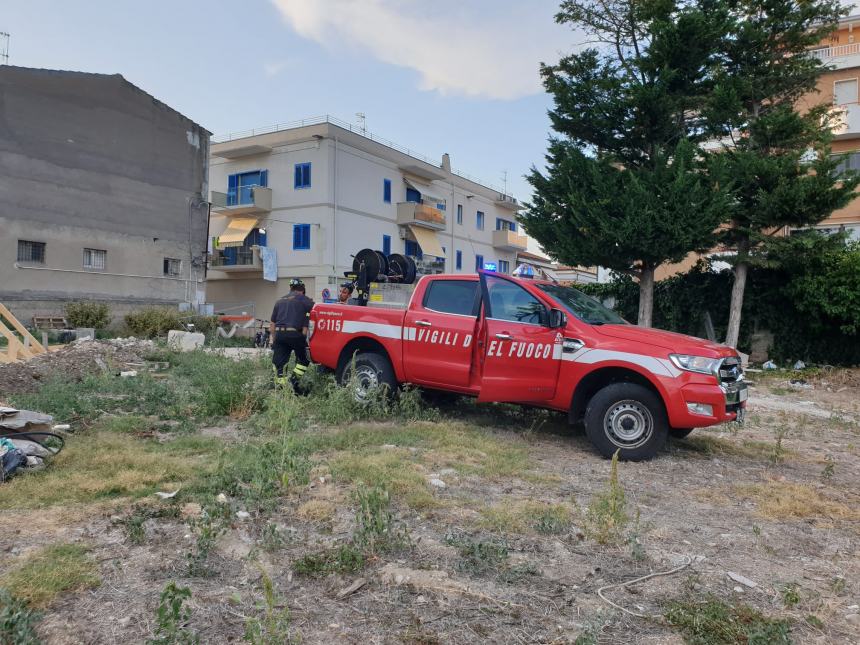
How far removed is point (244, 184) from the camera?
3269cm

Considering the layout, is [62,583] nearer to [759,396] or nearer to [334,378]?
[334,378]

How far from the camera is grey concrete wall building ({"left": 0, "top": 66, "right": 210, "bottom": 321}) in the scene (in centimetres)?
2080

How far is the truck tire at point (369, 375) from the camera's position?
757 cm

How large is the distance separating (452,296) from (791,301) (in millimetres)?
13413

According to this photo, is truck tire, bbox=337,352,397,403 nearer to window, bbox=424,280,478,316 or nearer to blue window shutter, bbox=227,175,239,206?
window, bbox=424,280,478,316

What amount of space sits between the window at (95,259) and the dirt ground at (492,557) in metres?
21.2

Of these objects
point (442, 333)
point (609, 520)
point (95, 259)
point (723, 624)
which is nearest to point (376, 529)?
point (609, 520)

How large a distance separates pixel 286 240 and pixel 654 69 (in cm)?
2018

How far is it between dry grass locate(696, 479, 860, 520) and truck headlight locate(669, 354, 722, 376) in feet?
3.72

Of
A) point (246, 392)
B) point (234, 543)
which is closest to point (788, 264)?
point (246, 392)

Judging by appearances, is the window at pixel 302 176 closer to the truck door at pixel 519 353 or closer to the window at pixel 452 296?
the window at pixel 452 296

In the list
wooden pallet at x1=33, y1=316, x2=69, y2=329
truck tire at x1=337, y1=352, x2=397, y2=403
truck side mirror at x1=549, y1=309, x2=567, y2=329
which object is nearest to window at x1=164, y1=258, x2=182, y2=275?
wooden pallet at x1=33, y1=316, x2=69, y2=329

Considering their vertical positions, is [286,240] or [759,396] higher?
[286,240]

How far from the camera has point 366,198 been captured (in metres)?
32.3
